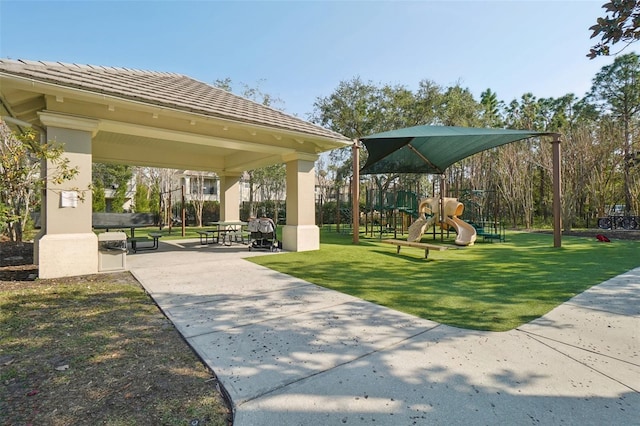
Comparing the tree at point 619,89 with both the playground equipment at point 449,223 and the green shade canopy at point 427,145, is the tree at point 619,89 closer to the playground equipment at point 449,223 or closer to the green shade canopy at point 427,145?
the green shade canopy at point 427,145

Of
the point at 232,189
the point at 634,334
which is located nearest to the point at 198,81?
the point at 232,189

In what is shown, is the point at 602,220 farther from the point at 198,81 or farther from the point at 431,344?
the point at 198,81

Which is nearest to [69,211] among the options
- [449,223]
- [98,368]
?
[98,368]

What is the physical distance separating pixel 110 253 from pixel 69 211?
3.64 feet

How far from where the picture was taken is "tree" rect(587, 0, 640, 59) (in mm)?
2217

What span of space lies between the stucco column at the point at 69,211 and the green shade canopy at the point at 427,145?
761 centimetres

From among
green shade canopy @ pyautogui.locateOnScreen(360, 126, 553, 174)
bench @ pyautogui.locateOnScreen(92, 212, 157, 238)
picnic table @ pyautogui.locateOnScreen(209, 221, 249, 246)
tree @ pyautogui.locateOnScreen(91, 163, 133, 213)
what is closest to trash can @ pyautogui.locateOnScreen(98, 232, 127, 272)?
bench @ pyautogui.locateOnScreen(92, 212, 157, 238)

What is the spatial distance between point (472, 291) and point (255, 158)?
353 inches

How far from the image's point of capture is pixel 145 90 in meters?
6.86

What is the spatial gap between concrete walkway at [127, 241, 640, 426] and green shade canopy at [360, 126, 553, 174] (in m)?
6.07

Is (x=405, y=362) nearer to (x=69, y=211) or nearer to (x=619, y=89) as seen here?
(x=69, y=211)

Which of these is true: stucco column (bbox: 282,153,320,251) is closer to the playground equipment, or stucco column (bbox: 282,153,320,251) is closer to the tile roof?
the tile roof

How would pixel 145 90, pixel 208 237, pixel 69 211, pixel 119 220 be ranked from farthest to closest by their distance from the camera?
pixel 208 237 → pixel 119 220 → pixel 145 90 → pixel 69 211

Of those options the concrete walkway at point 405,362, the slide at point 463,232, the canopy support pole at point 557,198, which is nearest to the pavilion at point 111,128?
the concrete walkway at point 405,362
